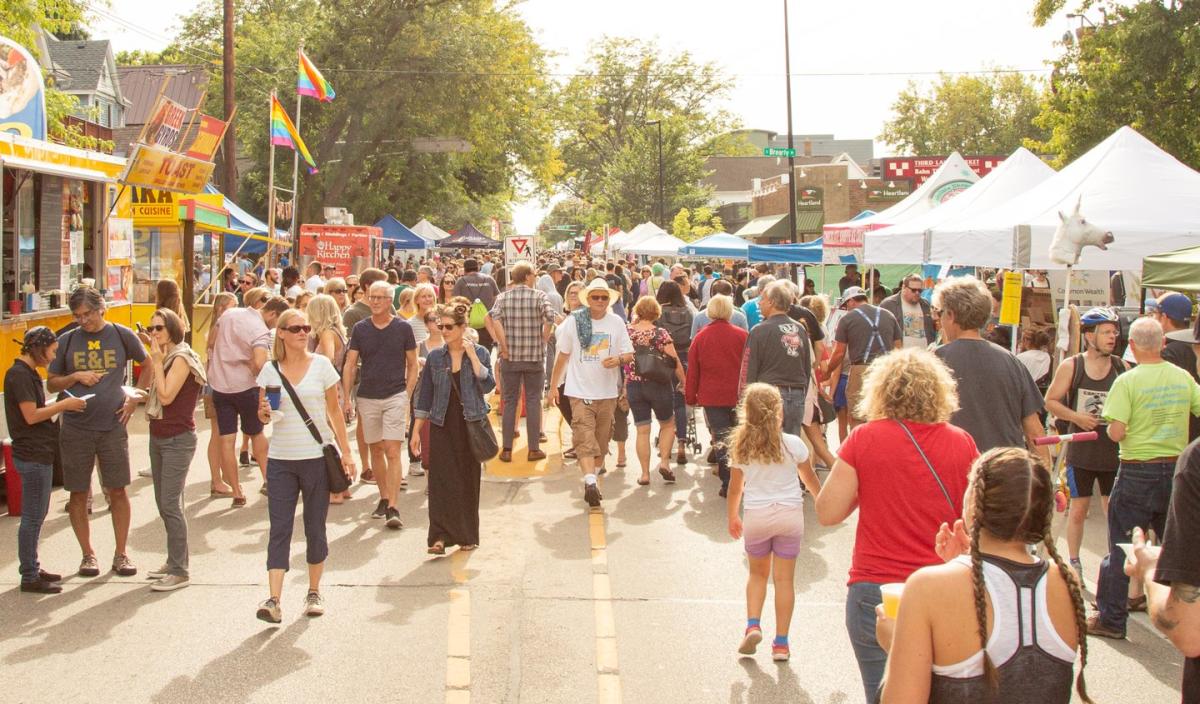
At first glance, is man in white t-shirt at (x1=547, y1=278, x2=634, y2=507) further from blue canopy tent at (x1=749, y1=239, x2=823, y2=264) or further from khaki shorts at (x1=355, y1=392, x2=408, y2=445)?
blue canopy tent at (x1=749, y1=239, x2=823, y2=264)

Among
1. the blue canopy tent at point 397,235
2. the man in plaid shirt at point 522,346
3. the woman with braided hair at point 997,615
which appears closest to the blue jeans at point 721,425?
the man in plaid shirt at point 522,346

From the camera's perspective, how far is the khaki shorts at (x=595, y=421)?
1007 cm

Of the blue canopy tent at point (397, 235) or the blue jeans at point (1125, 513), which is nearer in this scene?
the blue jeans at point (1125, 513)

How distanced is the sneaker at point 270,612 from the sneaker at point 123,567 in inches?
61.9

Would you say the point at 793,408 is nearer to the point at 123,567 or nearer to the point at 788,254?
the point at 123,567

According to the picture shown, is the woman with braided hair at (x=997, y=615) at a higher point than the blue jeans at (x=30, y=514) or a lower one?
higher

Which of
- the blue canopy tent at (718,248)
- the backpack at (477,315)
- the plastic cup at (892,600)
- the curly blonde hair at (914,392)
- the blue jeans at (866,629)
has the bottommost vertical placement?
the blue jeans at (866,629)

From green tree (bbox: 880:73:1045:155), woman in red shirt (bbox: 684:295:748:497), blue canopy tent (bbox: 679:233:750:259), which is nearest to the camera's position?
woman in red shirt (bbox: 684:295:748:497)

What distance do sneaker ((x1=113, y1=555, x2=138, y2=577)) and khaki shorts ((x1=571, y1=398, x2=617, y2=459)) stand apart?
149 inches

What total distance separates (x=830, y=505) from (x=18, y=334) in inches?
330

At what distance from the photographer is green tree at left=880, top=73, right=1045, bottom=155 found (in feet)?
265

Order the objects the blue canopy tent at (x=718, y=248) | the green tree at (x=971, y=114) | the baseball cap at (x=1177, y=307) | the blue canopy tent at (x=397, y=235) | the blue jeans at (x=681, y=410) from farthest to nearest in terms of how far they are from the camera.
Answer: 1. the green tree at (x=971, y=114)
2. the blue canopy tent at (x=397, y=235)
3. the blue canopy tent at (x=718, y=248)
4. the blue jeans at (x=681, y=410)
5. the baseball cap at (x=1177, y=307)

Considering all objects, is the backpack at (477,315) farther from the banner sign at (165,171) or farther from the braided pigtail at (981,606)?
the braided pigtail at (981,606)

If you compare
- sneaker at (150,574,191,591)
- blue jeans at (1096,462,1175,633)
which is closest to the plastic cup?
blue jeans at (1096,462,1175,633)
